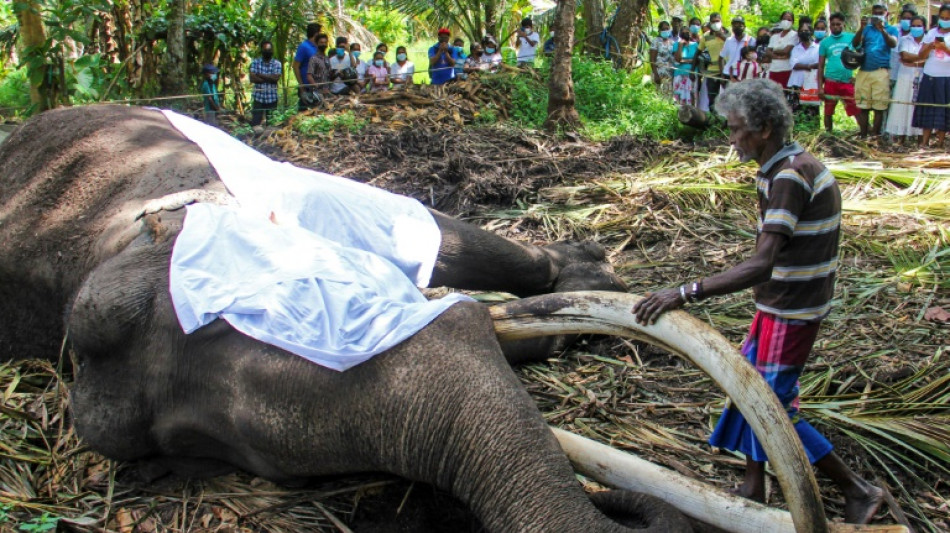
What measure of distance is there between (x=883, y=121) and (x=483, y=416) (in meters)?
8.97

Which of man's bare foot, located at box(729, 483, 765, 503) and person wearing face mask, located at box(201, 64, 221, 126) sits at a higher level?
person wearing face mask, located at box(201, 64, 221, 126)

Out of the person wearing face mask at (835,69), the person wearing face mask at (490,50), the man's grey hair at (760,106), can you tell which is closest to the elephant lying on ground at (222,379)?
the man's grey hair at (760,106)

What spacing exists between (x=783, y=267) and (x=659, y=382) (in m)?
1.12

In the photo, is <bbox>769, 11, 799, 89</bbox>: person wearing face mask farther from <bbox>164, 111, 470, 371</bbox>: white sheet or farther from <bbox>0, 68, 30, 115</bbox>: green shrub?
<bbox>0, 68, 30, 115</bbox>: green shrub

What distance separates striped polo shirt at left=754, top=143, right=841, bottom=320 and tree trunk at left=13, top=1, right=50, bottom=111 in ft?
27.5

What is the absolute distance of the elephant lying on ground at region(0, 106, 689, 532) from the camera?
2.60 metres

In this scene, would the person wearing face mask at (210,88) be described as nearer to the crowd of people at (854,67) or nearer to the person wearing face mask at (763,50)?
the crowd of people at (854,67)

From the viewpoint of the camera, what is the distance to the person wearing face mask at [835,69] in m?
10.4

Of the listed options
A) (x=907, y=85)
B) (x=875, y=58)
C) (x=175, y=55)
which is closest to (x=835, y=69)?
(x=875, y=58)

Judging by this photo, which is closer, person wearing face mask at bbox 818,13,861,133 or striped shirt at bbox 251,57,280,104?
person wearing face mask at bbox 818,13,861,133

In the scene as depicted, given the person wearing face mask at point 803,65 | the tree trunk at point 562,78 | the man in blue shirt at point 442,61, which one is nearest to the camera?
the tree trunk at point 562,78

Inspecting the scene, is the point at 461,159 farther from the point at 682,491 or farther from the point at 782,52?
the point at 782,52

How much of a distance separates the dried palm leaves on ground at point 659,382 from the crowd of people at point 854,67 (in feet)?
9.73

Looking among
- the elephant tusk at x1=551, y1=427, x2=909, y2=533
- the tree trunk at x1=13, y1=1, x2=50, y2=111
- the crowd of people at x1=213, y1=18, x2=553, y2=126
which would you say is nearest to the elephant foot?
the elephant tusk at x1=551, y1=427, x2=909, y2=533
